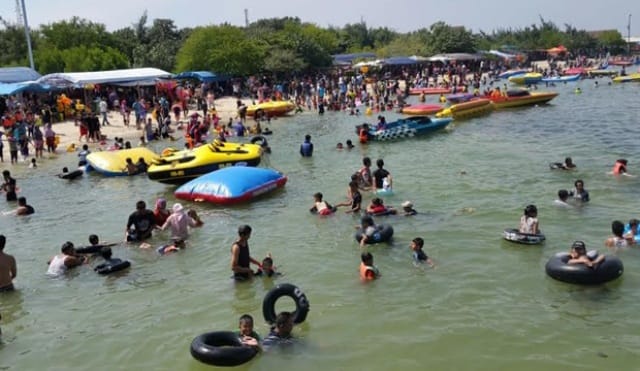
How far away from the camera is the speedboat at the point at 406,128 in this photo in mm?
27175

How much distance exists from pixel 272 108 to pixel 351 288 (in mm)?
28600

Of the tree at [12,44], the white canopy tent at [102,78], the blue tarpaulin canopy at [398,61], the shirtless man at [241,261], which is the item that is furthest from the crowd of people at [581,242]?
the tree at [12,44]

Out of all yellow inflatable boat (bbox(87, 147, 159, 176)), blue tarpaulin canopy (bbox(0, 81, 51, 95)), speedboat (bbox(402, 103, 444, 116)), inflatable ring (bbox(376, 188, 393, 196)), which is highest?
blue tarpaulin canopy (bbox(0, 81, 51, 95))

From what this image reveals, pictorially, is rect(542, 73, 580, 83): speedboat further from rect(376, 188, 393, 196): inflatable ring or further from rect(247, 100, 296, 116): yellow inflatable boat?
rect(376, 188, 393, 196): inflatable ring

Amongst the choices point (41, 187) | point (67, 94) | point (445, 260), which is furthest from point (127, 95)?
point (445, 260)

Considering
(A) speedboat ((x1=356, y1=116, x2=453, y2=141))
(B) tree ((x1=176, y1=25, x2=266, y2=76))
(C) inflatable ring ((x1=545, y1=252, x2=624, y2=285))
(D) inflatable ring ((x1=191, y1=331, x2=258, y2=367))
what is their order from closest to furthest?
(D) inflatable ring ((x1=191, y1=331, x2=258, y2=367)), (C) inflatable ring ((x1=545, y1=252, x2=624, y2=285)), (A) speedboat ((x1=356, y1=116, x2=453, y2=141)), (B) tree ((x1=176, y1=25, x2=266, y2=76))

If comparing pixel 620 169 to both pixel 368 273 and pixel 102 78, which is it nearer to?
Answer: pixel 368 273

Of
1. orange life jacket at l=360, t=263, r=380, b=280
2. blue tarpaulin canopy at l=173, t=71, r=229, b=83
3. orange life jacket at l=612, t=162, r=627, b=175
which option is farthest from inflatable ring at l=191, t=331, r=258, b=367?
blue tarpaulin canopy at l=173, t=71, r=229, b=83

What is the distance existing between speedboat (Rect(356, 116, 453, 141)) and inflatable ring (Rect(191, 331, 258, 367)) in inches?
771

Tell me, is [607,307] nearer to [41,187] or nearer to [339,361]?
[339,361]

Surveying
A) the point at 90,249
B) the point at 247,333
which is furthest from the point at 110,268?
the point at 247,333

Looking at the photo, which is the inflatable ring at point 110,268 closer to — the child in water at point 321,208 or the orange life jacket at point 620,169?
the child in water at point 321,208

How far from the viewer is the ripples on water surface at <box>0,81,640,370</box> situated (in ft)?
28.4

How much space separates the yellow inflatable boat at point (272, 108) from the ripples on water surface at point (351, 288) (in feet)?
59.2
